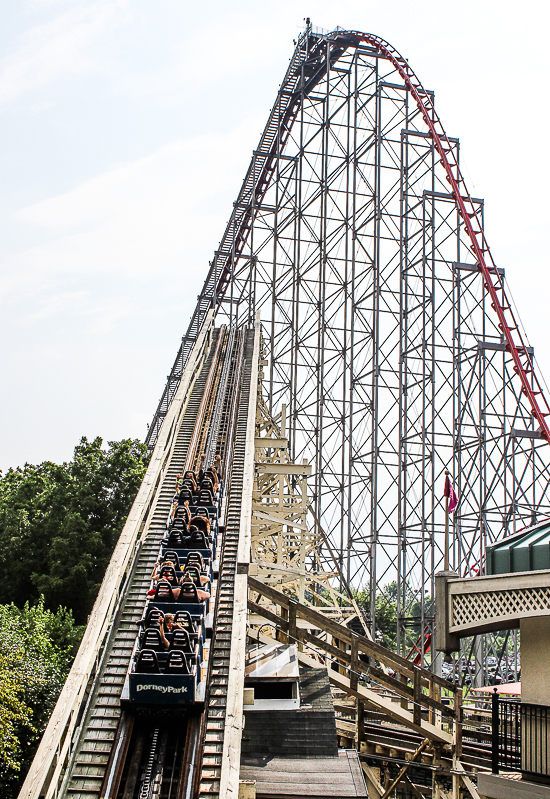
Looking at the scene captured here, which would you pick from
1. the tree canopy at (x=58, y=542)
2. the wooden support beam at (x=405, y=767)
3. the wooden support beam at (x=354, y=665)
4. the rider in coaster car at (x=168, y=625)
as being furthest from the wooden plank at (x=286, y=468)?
the rider in coaster car at (x=168, y=625)

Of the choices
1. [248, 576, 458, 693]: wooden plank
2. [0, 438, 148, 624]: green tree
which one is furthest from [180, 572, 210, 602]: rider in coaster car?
[0, 438, 148, 624]: green tree

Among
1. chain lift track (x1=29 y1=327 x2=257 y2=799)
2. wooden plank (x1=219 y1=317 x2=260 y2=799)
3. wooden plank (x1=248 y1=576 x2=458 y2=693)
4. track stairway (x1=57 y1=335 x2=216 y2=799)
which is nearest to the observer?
wooden plank (x1=219 y1=317 x2=260 y2=799)

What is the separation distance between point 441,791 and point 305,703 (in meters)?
2.67

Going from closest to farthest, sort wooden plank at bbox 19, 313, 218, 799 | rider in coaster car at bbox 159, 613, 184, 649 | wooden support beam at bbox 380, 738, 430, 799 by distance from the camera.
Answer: wooden plank at bbox 19, 313, 218, 799 < rider in coaster car at bbox 159, 613, 184, 649 < wooden support beam at bbox 380, 738, 430, 799

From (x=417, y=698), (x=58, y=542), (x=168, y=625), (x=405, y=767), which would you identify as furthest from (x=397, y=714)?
(x=58, y=542)

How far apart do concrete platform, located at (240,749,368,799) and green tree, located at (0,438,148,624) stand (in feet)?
48.6

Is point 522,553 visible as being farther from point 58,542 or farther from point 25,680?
point 58,542

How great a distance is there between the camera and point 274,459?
61.9 ft

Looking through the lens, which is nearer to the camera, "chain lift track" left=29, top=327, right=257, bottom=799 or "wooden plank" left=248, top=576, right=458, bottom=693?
"chain lift track" left=29, top=327, right=257, bottom=799

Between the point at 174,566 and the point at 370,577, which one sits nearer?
the point at 174,566

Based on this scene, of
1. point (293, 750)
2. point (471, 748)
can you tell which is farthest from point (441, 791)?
point (293, 750)

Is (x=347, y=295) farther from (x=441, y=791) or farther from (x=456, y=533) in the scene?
(x=441, y=791)

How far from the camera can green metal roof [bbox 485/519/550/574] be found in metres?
7.60

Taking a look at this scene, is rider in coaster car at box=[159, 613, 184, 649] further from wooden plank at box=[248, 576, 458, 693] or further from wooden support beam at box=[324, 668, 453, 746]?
wooden support beam at box=[324, 668, 453, 746]
